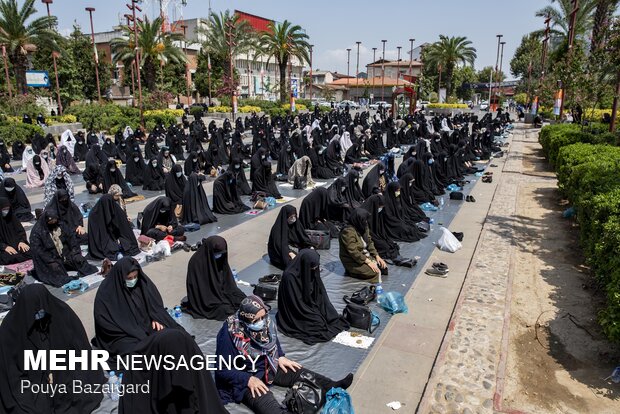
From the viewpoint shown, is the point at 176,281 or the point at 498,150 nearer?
the point at 176,281

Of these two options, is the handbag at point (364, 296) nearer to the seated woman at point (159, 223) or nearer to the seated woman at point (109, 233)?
the seated woman at point (159, 223)

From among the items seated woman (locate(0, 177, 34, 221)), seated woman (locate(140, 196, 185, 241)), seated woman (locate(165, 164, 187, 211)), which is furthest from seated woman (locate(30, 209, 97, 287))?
seated woman (locate(165, 164, 187, 211))

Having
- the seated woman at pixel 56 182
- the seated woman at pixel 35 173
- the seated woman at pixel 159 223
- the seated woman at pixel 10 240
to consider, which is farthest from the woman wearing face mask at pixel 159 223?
the seated woman at pixel 35 173

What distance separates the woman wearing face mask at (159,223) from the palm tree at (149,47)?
26961 millimetres

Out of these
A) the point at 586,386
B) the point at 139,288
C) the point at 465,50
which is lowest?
the point at 586,386

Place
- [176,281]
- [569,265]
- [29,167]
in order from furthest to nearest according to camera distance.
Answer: [29,167] → [569,265] → [176,281]

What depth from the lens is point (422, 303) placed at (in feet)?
24.1

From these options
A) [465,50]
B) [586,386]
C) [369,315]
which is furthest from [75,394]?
[465,50]

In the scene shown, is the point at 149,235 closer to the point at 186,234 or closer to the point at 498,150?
the point at 186,234

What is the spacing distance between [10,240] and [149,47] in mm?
28423

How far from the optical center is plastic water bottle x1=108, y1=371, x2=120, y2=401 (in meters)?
5.00

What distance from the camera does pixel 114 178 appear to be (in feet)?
44.7

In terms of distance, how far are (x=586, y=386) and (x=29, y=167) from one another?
15362 mm

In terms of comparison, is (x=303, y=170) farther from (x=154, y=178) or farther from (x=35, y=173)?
(x=35, y=173)
